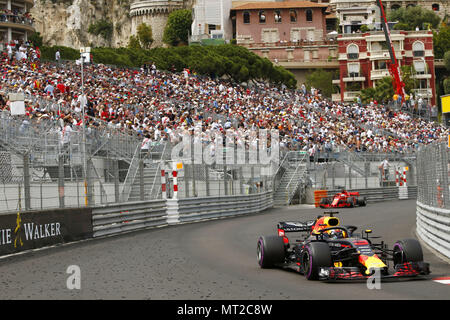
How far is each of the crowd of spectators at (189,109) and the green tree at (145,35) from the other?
60832mm

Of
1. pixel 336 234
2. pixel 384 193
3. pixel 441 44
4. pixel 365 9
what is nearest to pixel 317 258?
pixel 336 234

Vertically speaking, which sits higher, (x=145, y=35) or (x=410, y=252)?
(x=145, y=35)

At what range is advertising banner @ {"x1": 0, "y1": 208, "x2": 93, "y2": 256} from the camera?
15.0 meters

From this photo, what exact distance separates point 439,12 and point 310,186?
9700 centimetres

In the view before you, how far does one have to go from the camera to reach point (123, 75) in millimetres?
43281

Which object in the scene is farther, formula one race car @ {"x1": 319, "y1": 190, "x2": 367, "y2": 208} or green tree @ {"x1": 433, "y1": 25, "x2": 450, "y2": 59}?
green tree @ {"x1": 433, "y1": 25, "x2": 450, "y2": 59}

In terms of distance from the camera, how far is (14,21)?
55.7 m

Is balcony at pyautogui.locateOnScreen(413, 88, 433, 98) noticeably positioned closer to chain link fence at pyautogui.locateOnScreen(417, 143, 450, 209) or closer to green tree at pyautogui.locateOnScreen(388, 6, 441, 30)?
green tree at pyautogui.locateOnScreen(388, 6, 441, 30)

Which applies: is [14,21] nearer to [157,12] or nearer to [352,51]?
[352,51]

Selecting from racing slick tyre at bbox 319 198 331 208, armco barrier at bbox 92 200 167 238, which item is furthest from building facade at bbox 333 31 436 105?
armco barrier at bbox 92 200 167 238

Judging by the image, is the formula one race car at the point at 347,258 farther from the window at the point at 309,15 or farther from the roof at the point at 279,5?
the window at the point at 309,15

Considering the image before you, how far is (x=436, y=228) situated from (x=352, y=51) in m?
86.6

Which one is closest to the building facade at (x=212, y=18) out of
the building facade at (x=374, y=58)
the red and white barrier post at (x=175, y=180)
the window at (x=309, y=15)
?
the window at (x=309, y=15)

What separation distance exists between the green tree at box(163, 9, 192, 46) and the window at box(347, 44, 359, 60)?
2742 cm
